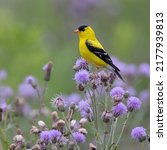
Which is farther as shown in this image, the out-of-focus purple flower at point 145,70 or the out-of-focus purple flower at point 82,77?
the out-of-focus purple flower at point 145,70

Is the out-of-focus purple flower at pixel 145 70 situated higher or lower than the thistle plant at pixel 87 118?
higher

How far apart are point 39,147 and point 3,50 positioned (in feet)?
13.4

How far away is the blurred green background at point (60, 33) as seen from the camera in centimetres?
743

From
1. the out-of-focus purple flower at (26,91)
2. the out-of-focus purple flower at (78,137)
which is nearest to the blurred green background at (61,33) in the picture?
the out-of-focus purple flower at (26,91)

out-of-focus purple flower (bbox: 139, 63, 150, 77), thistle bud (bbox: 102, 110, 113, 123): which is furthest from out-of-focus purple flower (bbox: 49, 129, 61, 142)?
out-of-focus purple flower (bbox: 139, 63, 150, 77)

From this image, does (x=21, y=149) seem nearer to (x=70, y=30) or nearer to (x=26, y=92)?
(x=26, y=92)

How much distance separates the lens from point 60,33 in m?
9.87

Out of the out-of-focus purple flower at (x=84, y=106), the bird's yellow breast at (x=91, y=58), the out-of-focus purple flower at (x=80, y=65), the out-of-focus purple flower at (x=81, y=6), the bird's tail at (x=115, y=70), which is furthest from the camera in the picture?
the out-of-focus purple flower at (x=81, y=6)

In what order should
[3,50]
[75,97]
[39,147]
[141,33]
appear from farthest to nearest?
1. [141,33]
2. [3,50]
3. [75,97]
4. [39,147]

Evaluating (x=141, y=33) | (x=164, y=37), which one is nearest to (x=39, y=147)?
(x=164, y=37)

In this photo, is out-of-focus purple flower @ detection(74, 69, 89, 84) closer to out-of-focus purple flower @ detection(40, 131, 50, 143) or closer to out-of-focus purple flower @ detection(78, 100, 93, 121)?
out-of-focus purple flower @ detection(78, 100, 93, 121)

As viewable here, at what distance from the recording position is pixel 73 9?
9734 mm

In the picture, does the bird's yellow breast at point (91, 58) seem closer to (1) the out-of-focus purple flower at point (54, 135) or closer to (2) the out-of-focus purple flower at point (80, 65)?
(2) the out-of-focus purple flower at point (80, 65)

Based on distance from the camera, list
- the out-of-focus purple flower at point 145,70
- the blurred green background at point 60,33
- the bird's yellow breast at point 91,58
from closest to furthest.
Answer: the bird's yellow breast at point 91,58 → the out-of-focus purple flower at point 145,70 → the blurred green background at point 60,33
